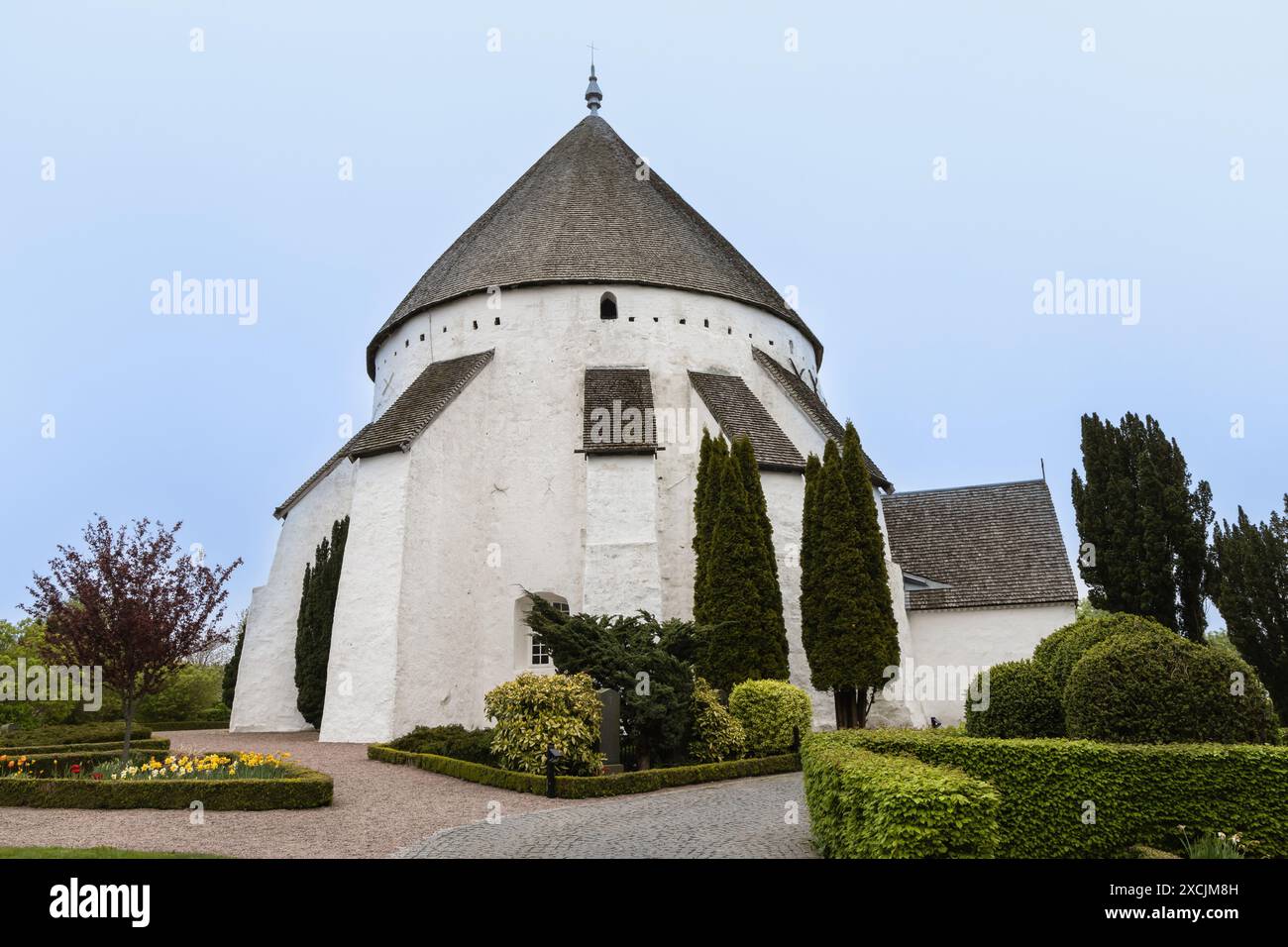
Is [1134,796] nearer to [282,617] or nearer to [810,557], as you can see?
[810,557]

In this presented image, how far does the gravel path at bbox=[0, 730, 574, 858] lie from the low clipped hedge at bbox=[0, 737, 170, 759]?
4.91 m

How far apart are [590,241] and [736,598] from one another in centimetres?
1060

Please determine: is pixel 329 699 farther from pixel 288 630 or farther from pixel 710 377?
pixel 710 377

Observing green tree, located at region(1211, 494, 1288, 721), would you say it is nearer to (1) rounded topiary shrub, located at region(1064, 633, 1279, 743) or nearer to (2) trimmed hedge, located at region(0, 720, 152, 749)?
(1) rounded topiary shrub, located at region(1064, 633, 1279, 743)

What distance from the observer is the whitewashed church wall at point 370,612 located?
16734mm

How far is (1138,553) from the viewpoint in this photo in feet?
78.0

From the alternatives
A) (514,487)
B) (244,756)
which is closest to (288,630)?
(514,487)

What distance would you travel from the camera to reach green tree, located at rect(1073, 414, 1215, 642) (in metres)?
23.5

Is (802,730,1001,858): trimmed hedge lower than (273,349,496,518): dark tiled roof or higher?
lower

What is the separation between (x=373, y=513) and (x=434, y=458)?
1.78 m

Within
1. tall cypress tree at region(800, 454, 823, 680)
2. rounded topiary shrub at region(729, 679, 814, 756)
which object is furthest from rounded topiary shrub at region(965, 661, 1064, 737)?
tall cypress tree at region(800, 454, 823, 680)

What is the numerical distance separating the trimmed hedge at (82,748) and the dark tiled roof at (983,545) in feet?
56.8

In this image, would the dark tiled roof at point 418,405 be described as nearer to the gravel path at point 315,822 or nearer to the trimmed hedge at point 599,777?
the trimmed hedge at point 599,777
